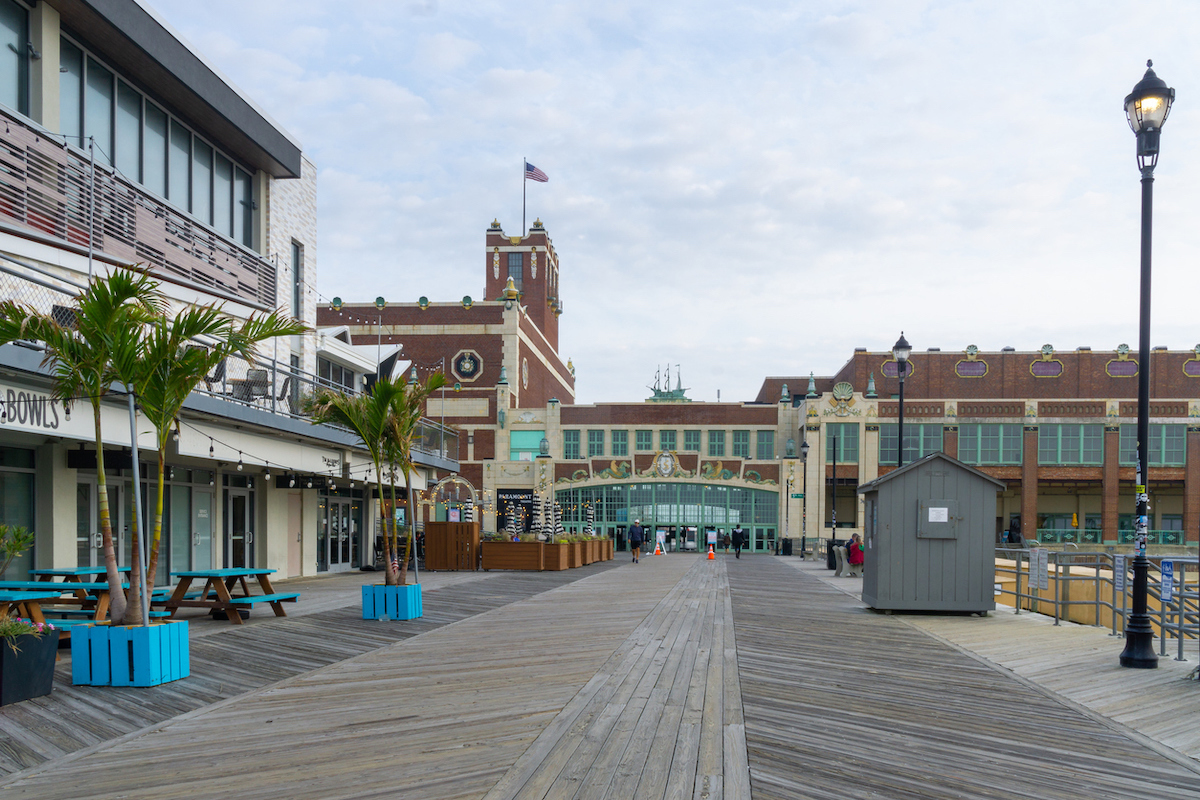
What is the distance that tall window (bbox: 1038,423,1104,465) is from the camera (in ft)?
189

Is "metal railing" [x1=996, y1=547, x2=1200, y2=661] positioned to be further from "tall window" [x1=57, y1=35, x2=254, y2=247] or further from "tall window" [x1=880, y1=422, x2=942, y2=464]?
"tall window" [x1=880, y1=422, x2=942, y2=464]

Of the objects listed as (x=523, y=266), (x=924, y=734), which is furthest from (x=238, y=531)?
(x=523, y=266)

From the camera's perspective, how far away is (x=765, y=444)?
202ft

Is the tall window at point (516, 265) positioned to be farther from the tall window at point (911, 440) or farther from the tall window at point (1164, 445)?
the tall window at point (1164, 445)

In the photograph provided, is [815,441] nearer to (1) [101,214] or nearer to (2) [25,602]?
(1) [101,214]

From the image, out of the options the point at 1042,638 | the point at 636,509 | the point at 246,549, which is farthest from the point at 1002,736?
the point at 636,509

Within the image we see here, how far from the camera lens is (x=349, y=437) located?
956 inches

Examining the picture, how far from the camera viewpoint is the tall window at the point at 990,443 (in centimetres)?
5800

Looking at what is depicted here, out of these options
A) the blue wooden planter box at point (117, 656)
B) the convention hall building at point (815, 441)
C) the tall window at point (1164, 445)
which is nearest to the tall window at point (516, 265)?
the convention hall building at point (815, 441)

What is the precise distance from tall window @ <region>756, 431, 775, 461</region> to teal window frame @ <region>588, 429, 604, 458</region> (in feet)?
31.6

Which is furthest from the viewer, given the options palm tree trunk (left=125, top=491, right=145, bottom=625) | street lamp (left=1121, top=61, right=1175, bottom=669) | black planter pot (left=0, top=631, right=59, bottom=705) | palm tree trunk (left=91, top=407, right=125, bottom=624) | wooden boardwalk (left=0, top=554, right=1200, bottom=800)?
street lamp (left=1121, top=61, right=1175, bottom=669)

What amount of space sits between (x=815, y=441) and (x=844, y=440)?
1.98 metres

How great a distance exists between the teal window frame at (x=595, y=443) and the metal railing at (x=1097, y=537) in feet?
84.2

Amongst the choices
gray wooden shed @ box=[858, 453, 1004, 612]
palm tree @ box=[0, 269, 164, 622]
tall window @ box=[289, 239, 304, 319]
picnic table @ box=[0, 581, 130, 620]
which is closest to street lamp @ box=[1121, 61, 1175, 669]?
gray wooden shed @ box=[858, 453, 1004, 612]
